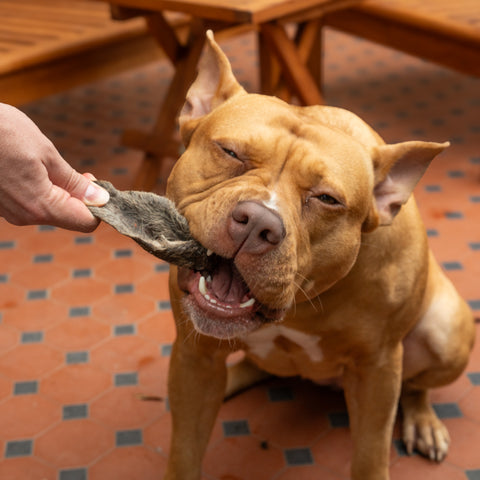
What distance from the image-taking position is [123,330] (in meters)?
3.43

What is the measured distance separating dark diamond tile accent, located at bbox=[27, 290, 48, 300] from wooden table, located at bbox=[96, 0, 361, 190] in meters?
1.07

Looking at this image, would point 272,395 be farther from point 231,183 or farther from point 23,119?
point 23,119

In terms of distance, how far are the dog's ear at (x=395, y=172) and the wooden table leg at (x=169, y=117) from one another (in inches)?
106

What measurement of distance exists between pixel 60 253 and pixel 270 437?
5.99 ft

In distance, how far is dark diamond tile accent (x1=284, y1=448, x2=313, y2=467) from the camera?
8.92ft

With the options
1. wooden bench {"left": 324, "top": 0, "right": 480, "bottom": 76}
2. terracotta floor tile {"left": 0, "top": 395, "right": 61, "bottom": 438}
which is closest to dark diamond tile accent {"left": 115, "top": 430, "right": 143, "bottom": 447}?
terracotta floor tile {"left": 0, "top": 395, "right": 61, "bottom": 438}

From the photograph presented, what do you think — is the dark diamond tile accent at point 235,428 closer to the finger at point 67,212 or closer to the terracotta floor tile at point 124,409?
the terracotta floor tile at point 124,409

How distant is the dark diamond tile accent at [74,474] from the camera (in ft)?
8.70

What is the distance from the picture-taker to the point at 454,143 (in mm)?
5320

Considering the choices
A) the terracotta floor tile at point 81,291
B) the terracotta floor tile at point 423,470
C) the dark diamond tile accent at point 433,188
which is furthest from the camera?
the dark diamond tile accent at point 433,188

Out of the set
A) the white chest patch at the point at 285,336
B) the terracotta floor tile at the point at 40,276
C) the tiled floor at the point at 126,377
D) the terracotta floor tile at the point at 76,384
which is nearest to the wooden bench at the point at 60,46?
the tiled floor at the point at 126,377

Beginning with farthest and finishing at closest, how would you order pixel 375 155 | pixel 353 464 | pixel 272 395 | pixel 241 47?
pixel 241 47, pixel 272 395, pixel 353 464, pixel 375 155

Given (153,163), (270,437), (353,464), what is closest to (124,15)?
(153,163)

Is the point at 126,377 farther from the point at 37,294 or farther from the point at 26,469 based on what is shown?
the point at 37,294
